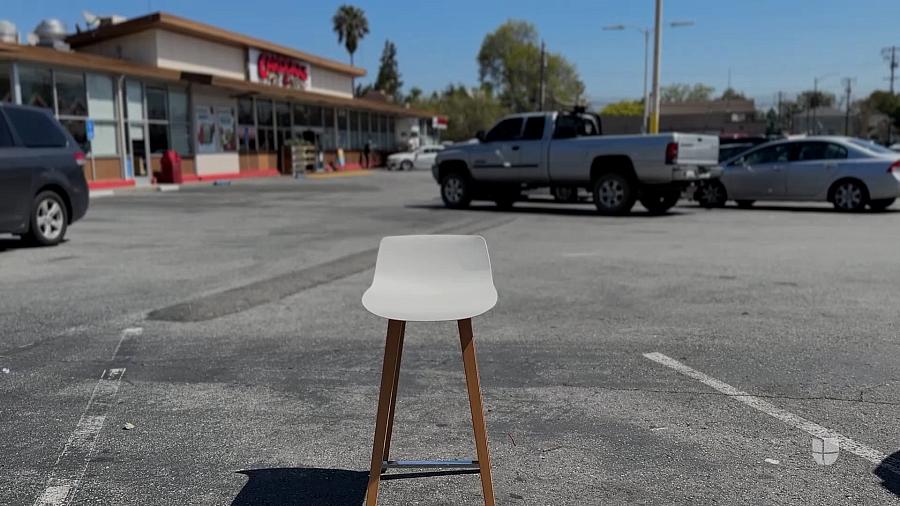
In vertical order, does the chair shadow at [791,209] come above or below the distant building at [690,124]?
below

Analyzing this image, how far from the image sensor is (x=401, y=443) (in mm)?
3738

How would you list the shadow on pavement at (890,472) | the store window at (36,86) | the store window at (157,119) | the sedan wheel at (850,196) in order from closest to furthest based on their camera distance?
1. the shadow on pavement at (890,472)
2. the sedan wheel at (850,196)
3. the store window at (36,86)
4. the store window at (157,119)

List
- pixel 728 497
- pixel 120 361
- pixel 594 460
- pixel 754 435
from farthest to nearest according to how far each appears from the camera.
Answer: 1. pixel 120 361
2. pixel 754 435
3. pixel 594 460
4. pixel 728 497

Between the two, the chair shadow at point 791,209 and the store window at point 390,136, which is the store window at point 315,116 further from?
the chair shadow at point 791,209

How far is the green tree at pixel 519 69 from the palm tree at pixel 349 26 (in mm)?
19500

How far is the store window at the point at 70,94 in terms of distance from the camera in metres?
23.3

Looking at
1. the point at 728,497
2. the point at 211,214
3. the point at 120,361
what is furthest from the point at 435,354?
the point at 211,214

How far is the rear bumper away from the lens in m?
14.4

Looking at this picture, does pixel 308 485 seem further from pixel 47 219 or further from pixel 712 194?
pixel 712 194

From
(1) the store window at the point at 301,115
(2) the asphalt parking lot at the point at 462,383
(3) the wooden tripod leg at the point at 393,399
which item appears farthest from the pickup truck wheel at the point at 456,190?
(1) the store window at the point at 301,115

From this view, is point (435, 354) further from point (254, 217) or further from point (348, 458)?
point (254, 217)

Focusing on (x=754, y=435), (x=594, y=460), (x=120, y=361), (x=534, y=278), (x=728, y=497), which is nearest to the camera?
(x=728, y=497)

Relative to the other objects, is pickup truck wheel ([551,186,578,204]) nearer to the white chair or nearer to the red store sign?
the white chair

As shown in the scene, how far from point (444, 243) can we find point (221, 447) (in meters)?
1.57
